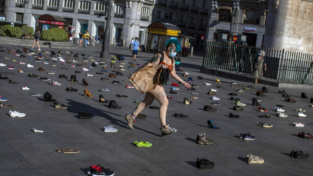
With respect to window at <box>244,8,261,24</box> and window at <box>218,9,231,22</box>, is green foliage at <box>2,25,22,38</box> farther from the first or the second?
window at <box>244,8,261,24</box>

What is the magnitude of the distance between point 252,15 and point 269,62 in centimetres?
2845

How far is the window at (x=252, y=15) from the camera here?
148 feet

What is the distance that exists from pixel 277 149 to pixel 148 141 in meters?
2.39

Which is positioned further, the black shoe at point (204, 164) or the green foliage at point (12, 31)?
the green foliage at point (12, 31)

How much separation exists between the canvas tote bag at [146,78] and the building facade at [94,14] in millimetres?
46168

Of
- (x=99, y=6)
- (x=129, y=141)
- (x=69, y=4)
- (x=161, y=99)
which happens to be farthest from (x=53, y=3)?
(x=129, y=141)

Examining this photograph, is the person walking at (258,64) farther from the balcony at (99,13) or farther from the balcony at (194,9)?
the balcony at (194,9)

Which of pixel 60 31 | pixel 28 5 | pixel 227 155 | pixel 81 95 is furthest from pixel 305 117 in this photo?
pixel 28 5

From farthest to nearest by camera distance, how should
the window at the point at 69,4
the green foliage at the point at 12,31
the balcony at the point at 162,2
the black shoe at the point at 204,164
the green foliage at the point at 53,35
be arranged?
the balcony at the point at 162,2, the window at the point at 69,4, the green foliage at the point at 53,35, the green foliage at the point at 12,31, the black shoe at the point at 204,164

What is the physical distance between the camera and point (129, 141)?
6.54 meters

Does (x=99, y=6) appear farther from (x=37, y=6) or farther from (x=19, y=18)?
(x=19, y=18)

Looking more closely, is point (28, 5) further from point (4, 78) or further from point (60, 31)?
point (4, 78)

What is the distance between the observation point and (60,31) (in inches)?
1330

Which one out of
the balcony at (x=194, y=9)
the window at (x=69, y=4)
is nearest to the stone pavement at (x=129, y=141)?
the window at (x=69, y=4)
